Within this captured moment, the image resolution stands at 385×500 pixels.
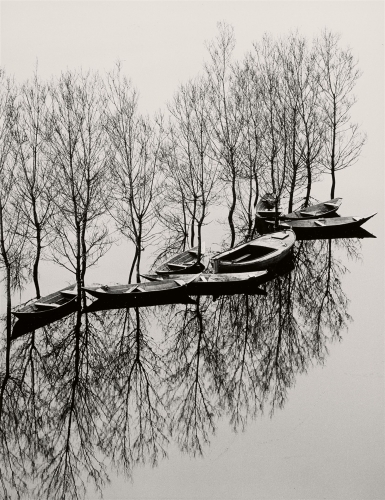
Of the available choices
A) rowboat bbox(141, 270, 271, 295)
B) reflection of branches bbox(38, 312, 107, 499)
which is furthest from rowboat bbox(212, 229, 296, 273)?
reflection of branches bbox(38, 312, 107, 499)

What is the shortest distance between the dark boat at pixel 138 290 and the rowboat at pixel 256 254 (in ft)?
8.66

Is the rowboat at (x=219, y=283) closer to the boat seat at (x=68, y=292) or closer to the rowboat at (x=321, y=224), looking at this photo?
the boat seat at (x=68, y=292)

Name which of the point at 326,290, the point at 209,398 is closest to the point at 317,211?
the point at 326,290

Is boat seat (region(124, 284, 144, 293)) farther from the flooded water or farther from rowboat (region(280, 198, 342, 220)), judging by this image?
rowboat (region(280, 198, 342, 220))

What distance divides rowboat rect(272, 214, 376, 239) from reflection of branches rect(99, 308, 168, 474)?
15.3 meters

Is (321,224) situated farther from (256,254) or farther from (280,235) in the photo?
(256,254)

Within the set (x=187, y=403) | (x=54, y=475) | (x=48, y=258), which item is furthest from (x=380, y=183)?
(x=54, y=475)

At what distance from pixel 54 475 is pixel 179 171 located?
20.8 metres

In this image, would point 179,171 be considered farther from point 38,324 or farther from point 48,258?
point 38,324

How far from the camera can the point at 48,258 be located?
33969 millimetres

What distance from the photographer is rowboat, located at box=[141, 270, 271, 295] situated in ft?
89.9

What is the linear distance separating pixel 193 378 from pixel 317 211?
888 inches

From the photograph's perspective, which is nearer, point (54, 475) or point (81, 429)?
point (54, 475)

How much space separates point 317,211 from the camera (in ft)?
132
